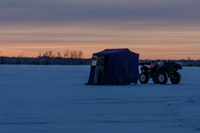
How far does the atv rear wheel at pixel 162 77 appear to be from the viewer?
22.9 meters

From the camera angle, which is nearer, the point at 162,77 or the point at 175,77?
the point at 162,77

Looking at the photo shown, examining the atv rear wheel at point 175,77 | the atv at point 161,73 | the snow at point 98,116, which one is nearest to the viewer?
the snow at point 98,116

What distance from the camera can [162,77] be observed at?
23.1m

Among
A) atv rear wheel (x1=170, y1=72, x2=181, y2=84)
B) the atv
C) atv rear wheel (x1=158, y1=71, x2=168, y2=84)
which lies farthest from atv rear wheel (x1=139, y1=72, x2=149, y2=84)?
atv rear wheel (x1=170, y1=72, x2=181, y2=84)

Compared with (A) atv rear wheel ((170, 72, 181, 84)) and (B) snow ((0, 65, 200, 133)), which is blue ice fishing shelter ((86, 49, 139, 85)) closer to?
(A) atv rear wheel ((170, 72, 181, 84))

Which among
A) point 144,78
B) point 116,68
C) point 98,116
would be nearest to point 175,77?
point 144,78

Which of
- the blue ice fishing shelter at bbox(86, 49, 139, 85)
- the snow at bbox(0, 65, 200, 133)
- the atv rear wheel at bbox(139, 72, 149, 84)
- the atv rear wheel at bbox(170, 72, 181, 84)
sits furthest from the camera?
the atv rear wheel at bbox(139, 72, 149, 84)

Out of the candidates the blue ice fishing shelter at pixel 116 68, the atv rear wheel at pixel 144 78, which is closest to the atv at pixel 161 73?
the atv rear wheel at pixel 144 78

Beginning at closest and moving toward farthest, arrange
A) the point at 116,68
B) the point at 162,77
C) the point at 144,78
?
the point at 116,68
the point at 162,77
the point at 144,78

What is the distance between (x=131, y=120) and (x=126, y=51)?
45.2 feet

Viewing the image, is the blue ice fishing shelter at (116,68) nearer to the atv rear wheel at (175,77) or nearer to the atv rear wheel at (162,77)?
the atv rear wheel at (162,77)

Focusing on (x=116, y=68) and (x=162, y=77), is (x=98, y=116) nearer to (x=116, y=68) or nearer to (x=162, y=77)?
(x=116, y=68)

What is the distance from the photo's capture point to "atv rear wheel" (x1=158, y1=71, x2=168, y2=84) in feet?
75.2

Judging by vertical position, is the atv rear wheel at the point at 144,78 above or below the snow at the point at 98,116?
above
